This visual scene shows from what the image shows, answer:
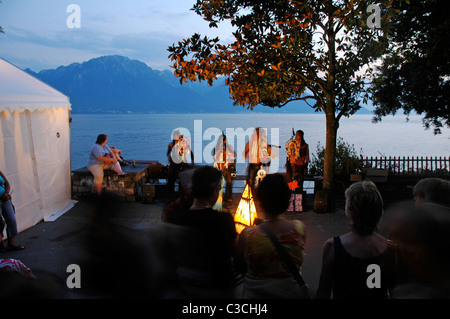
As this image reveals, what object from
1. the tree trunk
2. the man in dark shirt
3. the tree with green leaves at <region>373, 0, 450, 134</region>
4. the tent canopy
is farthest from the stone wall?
the man in dark shirt

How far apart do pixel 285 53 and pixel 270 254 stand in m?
5.83

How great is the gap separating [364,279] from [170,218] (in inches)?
55.2

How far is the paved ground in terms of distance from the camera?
3.03 m

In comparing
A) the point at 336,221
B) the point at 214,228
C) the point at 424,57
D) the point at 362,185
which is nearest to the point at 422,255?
the point at 362,185

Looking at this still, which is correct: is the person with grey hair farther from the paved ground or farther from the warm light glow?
the warm light glow

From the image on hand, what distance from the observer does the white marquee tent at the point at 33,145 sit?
7.34 meters

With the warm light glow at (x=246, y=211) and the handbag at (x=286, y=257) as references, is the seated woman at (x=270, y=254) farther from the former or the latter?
the warm light glow at (x=246, y=211)

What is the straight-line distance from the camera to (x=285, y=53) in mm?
7648

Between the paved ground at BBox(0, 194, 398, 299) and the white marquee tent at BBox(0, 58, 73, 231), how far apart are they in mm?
433

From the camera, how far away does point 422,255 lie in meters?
2.53

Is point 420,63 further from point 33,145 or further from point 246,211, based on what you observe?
point 33,145

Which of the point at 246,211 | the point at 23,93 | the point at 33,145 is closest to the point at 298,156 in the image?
the point at 246,211

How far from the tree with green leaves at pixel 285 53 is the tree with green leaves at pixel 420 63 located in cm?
263

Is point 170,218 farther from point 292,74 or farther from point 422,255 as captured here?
point 292,74
